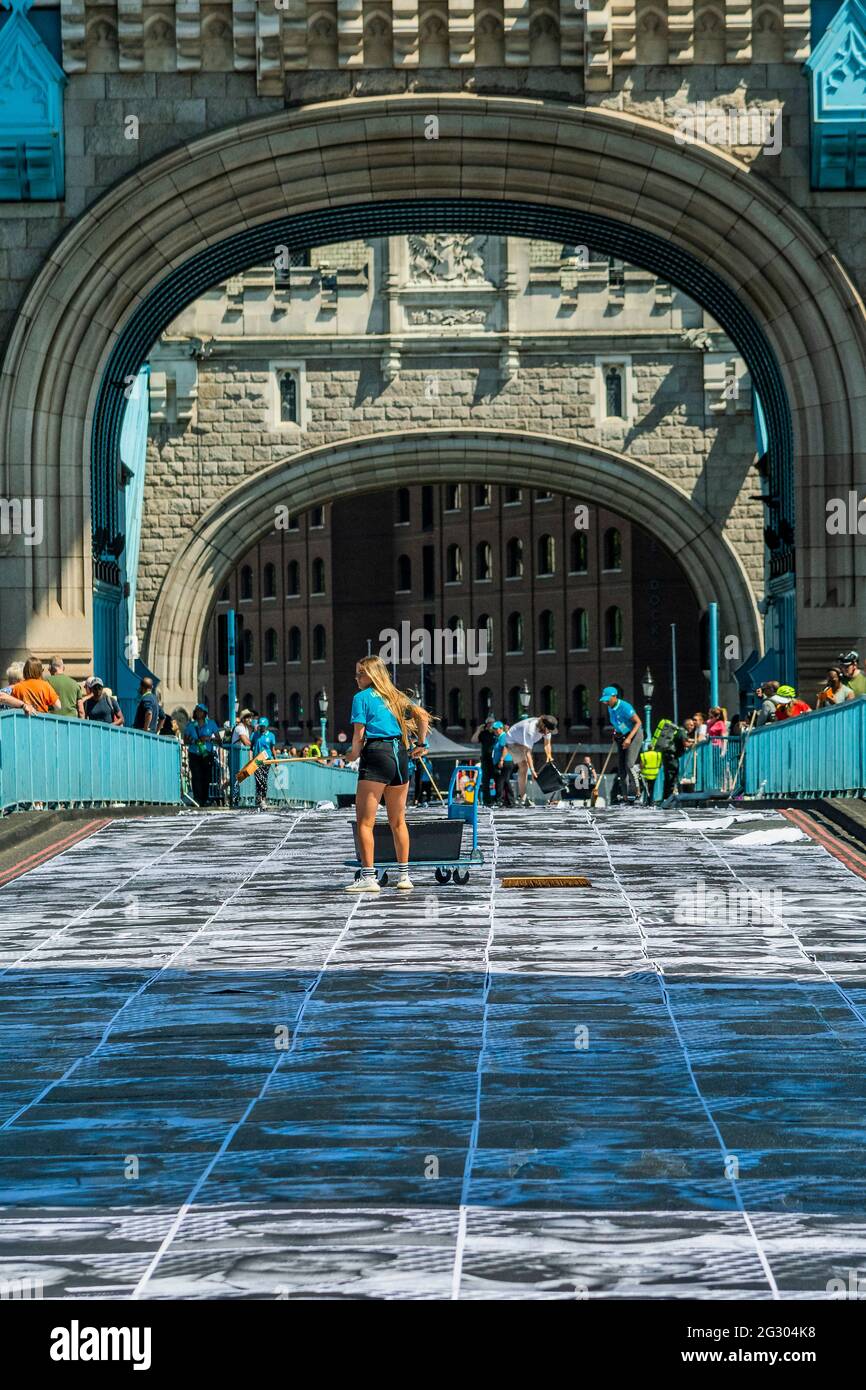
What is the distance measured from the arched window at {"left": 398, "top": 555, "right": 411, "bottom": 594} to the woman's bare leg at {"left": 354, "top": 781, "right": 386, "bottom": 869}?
6400cm

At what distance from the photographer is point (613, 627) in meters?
68.3

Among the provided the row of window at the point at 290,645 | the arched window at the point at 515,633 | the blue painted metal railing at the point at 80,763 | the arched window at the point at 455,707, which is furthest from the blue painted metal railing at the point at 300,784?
the row of window at the point at 290,645

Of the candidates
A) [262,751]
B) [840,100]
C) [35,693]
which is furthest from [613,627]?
[35,693]

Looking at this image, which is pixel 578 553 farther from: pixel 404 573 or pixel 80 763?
pixel 80 763

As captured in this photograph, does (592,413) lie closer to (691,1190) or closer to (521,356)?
(521,356)

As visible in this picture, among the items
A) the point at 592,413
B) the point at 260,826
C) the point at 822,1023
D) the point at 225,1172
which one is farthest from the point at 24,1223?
the point at 592,413

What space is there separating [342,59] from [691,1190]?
53.5 feet

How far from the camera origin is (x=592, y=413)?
36.3m

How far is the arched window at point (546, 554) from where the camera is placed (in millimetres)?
70500

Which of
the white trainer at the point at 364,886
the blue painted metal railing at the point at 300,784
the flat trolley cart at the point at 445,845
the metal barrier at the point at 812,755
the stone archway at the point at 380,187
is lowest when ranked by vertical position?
the blue painted metal railing at the point at 300,784

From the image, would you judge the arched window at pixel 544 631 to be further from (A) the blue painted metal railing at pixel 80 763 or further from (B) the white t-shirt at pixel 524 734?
(A) the blue painted metal railing at pixel 80 763

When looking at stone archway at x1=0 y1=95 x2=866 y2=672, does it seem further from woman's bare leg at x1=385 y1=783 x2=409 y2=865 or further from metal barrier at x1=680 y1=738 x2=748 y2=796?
woman's bare leg at x1=385 y1=783 x2=409 y2=865

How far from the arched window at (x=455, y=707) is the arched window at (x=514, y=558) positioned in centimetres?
437
